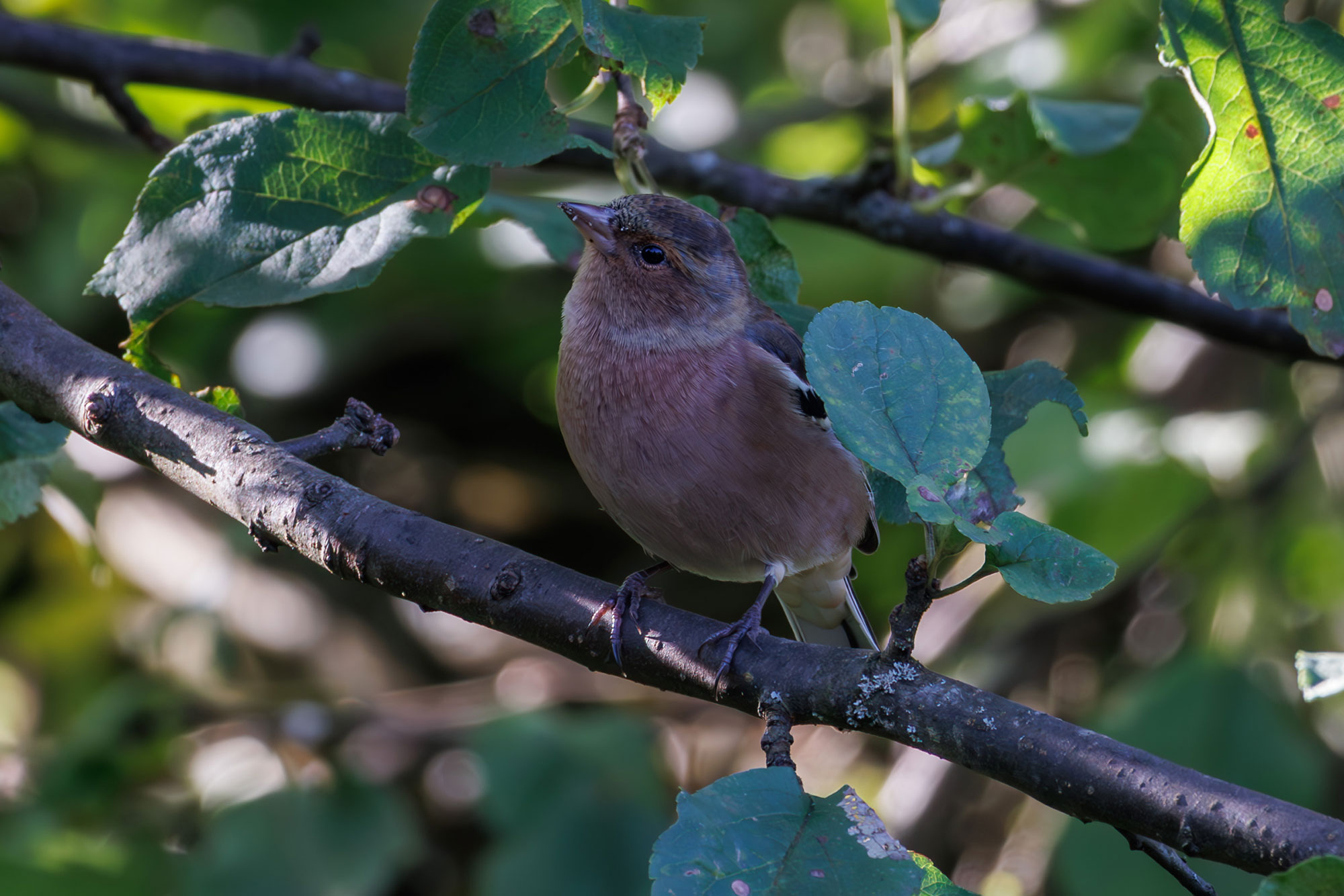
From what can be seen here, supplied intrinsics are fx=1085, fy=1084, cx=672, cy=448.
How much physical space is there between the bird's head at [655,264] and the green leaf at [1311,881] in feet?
7.26

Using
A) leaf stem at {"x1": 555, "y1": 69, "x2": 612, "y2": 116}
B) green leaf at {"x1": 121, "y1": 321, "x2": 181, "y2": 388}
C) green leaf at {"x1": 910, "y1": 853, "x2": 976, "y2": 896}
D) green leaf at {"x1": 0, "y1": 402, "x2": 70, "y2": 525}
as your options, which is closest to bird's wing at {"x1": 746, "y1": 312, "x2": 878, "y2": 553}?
leaf stem at {"x1": 555, "y1": 69, "x2": 612, "y2": 116}

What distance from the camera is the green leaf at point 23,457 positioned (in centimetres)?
233

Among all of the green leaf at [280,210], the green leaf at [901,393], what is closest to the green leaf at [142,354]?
the green leaf at [280,210]

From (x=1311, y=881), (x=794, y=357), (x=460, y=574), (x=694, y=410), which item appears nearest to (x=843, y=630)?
(x=794, y=357)

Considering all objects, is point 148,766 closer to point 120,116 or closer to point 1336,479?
point 120,116

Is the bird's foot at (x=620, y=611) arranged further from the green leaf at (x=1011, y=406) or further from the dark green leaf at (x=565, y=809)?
the dark green leaf at (x=565, y=809)

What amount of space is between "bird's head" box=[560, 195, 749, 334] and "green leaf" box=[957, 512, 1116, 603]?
1.69m

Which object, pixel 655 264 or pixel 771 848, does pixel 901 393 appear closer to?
pixel 771 848

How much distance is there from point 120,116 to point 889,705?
2.97m

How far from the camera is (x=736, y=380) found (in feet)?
9.76

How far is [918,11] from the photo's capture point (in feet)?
8.55

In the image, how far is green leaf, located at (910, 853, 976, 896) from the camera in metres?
1.67

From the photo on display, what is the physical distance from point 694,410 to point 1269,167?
142 cm

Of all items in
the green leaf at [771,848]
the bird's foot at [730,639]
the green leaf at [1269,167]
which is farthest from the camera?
the green leaf at [1269,167]
